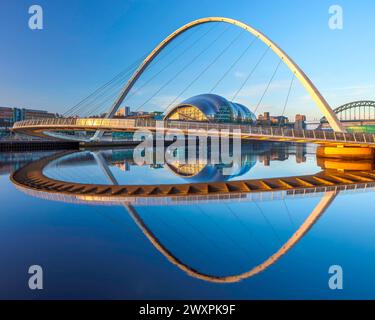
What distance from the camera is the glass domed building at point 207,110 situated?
273 feet

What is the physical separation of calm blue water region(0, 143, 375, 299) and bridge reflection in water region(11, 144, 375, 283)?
0.15 ft

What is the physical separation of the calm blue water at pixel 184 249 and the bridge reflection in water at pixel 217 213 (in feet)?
0.15

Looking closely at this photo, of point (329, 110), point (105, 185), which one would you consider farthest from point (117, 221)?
point (329, 110)

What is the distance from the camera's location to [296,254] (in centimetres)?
707

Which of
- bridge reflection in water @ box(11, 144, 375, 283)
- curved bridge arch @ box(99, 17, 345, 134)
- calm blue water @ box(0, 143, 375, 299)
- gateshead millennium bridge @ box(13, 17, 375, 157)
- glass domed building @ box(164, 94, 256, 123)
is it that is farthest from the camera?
glass domed building @ box(164, 94, 256, 123)

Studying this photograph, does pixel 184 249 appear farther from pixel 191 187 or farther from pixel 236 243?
pixel 191 187

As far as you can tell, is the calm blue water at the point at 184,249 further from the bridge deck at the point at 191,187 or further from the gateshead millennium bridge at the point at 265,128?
the gateshead millennium bridge at the point at 265,128

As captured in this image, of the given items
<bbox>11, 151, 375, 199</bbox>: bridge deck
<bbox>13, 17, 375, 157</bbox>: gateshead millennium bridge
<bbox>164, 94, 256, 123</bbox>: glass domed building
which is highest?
<bbox>164, 94, 256, 123</bbox>: glass domed building

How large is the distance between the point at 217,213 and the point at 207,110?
74.0m

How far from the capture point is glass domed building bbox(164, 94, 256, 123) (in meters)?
83.2

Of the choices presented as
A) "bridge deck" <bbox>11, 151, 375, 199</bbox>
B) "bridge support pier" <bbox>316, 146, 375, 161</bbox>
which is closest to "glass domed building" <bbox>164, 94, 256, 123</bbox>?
"bridge support pier" <bbox>316, 146, 375, 161</bbox>

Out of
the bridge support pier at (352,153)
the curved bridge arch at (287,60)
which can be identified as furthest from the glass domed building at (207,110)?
the bridge support pier at (352,153)

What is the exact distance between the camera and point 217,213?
11273mm

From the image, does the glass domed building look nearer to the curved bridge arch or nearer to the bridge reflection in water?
the curved bridge arch
